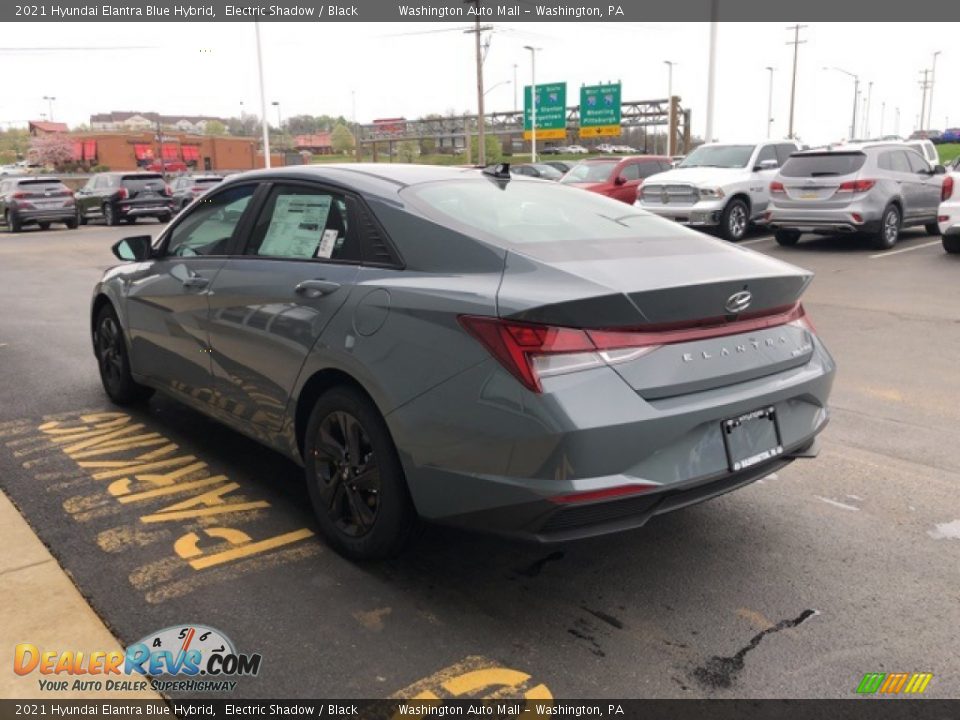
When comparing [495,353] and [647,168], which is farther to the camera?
[647,168]

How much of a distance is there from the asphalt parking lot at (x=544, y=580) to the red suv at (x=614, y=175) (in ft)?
45.0

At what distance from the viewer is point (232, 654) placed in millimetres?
2904

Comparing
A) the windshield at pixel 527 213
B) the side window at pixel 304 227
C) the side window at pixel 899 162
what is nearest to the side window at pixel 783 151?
the side window at pixel 899 162

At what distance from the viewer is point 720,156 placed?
17094mm

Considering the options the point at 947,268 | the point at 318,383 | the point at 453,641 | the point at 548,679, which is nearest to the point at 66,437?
the point at 318,383

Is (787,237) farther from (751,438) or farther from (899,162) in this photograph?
(751,438)

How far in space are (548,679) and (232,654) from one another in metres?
1.09

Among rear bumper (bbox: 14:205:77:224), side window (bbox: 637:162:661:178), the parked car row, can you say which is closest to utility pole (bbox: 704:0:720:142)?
side window (bbox: 637:162:661:178)

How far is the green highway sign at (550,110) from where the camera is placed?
161 ft

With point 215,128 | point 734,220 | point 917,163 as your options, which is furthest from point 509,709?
point 215,128

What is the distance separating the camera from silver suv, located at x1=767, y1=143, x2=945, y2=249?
14000 millimetres

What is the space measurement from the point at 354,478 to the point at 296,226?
131 centimetres

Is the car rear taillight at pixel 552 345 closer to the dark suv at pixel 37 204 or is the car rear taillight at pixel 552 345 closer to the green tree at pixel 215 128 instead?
the dark suv at pixel 37 204

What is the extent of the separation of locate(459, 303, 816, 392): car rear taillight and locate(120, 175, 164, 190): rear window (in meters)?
26.0
